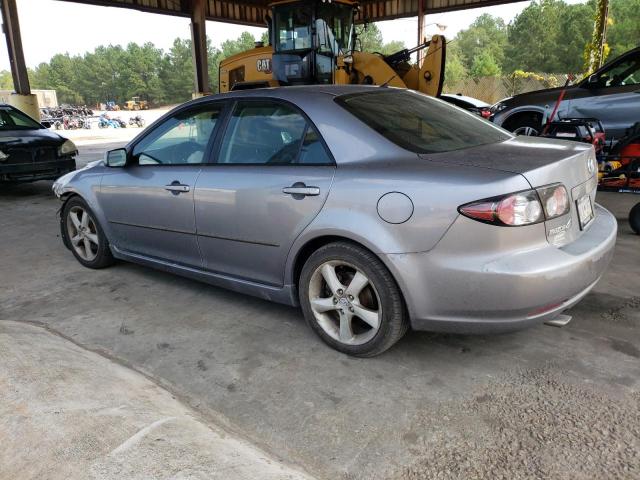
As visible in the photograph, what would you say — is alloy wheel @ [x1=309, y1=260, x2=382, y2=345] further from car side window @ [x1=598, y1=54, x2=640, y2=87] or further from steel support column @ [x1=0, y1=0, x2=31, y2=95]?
steel support column @ [x1=0, y1=0, x2=31, y2=95]

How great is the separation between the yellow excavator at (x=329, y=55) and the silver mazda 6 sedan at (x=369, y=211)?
612cm

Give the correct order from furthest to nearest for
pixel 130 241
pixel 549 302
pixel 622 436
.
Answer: pixel 130 241 → pixel 549 302 → pixel 622 436

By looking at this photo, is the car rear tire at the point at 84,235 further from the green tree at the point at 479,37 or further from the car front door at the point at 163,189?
the green tree at the point at 479,37

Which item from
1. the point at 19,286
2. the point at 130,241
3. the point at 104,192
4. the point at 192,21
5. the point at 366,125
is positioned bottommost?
the point at 19,286

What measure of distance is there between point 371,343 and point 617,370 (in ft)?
4.21

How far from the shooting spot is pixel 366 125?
9.68 ft

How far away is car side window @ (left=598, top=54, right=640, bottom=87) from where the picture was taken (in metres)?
7.47

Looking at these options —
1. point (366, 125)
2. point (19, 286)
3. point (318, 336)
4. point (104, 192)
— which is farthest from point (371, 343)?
point (19, 286)

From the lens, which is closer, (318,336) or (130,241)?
(318,336)

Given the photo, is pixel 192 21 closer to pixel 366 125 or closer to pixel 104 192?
pixel 104 192

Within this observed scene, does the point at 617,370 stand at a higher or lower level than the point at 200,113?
lower

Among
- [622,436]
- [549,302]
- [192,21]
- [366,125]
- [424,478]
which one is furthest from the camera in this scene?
[192,21]

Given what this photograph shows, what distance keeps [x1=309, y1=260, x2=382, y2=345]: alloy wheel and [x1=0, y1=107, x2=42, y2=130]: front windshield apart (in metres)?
8.34

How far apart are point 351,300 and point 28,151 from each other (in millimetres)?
7789
